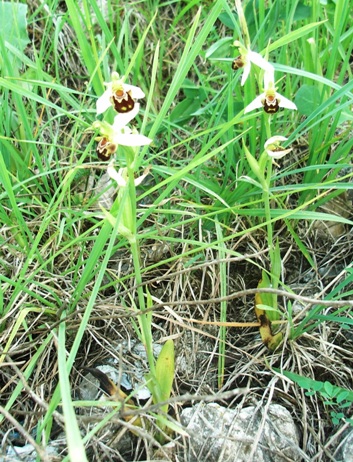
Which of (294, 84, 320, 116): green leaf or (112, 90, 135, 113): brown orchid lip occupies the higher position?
(112, 90, 135, 113): brown orchid lip

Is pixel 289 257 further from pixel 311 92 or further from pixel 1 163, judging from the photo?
pixel 1 163

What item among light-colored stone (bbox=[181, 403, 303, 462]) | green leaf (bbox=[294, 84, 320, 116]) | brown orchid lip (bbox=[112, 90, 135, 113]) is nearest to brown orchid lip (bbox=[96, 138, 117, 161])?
brown orchid lip (bbox=[112, 90, 135, 113])

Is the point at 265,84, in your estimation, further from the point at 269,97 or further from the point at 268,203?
the point at 268,203

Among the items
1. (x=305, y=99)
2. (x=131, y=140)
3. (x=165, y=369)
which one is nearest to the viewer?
(x=131, y=140)

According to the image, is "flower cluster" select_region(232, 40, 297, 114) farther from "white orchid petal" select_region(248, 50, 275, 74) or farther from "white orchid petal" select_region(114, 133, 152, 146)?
"white orchid petal" select_region(114, 133, 152, 146)

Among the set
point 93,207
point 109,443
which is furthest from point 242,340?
point 93,207

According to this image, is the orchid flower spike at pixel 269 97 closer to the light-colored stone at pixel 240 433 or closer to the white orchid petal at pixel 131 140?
the white orchid petal at pixel 131 140

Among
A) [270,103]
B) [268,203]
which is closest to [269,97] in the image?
[270,103]

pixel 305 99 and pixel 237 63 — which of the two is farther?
pixel 305 99
